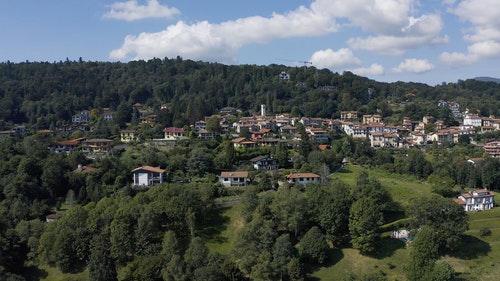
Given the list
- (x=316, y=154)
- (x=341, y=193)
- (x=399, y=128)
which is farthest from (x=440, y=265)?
(x=399, y=128)


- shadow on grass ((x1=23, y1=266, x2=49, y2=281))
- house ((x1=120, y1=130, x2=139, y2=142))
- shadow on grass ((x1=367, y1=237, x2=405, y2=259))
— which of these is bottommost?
shadow on grass ((x1=23, y1=266, x2=49, y2=281))

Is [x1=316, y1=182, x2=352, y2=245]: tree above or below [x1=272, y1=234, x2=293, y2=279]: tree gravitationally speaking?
above

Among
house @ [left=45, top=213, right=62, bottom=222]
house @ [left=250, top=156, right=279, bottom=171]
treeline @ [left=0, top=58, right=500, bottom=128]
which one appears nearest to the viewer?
house @ [left=45, top=213, right=62, bottom=222]

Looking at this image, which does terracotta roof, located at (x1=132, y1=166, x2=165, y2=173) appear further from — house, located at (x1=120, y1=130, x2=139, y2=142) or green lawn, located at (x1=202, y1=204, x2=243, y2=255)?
house, located at (x1=120, y1=130, x2=139, y2=142)

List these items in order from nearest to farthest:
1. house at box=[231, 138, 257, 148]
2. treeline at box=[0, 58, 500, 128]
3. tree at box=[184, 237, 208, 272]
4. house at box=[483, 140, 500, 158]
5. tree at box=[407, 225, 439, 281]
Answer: tree at box=[407, 225, 439, 281] → tree at box=[184, 237, 208, 272] → house at box=[231, 138, 257, 148] → house at box=[483, 140, 500, 158] → treeline at box=[0, 58, 500, 128]

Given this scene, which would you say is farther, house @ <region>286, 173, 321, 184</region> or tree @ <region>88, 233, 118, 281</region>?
house @ <region>286, 173, 321, 184</region>

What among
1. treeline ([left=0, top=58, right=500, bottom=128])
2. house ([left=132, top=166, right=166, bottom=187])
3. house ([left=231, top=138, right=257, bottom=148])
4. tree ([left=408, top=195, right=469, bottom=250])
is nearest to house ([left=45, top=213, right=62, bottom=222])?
house ([left=132, top=166, right=166, bottom=187])
